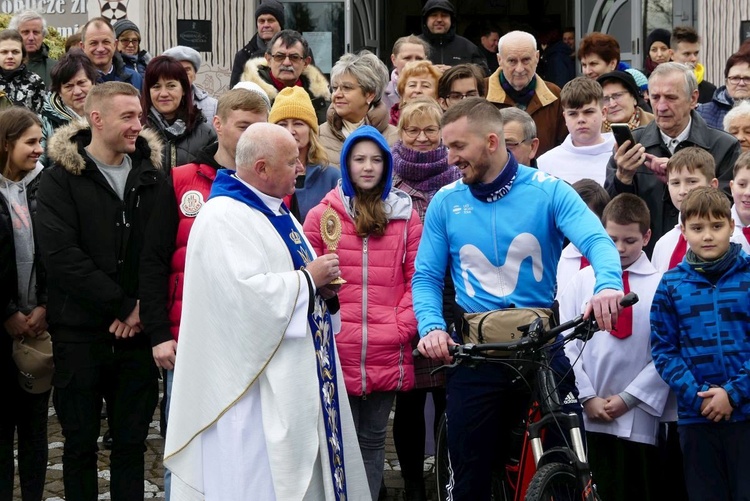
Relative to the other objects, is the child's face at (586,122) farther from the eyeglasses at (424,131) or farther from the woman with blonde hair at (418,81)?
the woman with blonde hair at (418,81)

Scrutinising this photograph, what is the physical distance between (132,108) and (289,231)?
1.33 metres

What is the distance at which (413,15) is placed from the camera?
21.4 meters

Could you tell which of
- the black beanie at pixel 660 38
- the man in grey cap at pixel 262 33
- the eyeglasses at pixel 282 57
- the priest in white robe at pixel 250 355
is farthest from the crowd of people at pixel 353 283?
the black beanie at pixel 660 38

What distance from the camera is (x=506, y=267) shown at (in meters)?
5.09

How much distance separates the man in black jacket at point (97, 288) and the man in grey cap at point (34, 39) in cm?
429

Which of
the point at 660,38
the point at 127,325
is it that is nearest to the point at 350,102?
the point at 127,325

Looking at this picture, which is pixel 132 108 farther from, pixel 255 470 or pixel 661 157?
pixel 661 157

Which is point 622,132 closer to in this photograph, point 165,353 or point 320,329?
point 320,329

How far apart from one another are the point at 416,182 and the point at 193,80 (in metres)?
3.33

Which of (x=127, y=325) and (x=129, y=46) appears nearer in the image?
(x=127, y=325)

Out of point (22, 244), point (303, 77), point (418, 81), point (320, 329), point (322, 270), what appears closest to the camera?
point (322, 270)

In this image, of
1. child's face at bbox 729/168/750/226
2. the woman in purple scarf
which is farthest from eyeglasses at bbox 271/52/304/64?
child's face at bbox 729/168/750/226

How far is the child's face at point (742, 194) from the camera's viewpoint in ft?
19.8

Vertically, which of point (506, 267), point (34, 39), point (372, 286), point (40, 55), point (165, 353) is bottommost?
point (165, 353)
